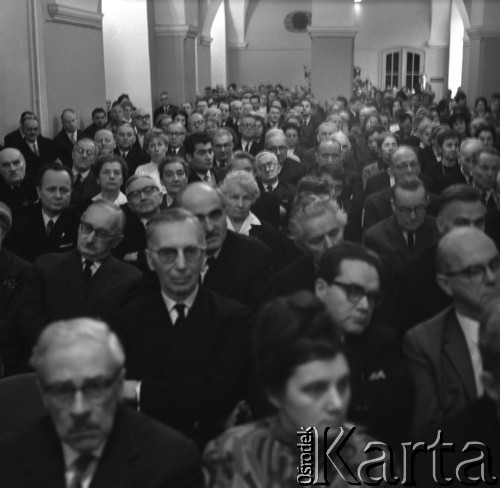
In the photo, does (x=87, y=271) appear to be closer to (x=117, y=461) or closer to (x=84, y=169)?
(x=117, y=461)

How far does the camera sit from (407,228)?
5492 mm

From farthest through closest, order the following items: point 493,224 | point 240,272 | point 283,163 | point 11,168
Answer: point 283,163, point 11,168, point 493,224, point 240,272

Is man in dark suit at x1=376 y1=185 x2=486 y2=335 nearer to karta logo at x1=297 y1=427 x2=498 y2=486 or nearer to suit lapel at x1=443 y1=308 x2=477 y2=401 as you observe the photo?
suit lapel at x1=443 y1=308 x2=477 y2=401

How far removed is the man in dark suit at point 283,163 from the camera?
8.72 metres

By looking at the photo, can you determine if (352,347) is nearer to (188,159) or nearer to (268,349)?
(268,349)

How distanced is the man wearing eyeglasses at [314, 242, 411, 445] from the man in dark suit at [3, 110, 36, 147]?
7.65m

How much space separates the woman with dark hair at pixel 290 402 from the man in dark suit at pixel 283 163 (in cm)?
630

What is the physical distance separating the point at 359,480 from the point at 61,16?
10.8 metres

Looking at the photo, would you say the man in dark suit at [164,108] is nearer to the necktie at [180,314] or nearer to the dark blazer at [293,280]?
the dark blazer at [293,280]

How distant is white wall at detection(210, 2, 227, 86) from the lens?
32156 millimetres

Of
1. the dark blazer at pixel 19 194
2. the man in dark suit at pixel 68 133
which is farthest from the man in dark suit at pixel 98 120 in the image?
the dark blazer at pixel 19 194

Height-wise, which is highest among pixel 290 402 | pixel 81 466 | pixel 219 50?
pixel 219 50

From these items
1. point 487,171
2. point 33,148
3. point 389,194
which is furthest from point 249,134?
point 487,171

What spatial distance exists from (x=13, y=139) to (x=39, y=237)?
15.7 feet
